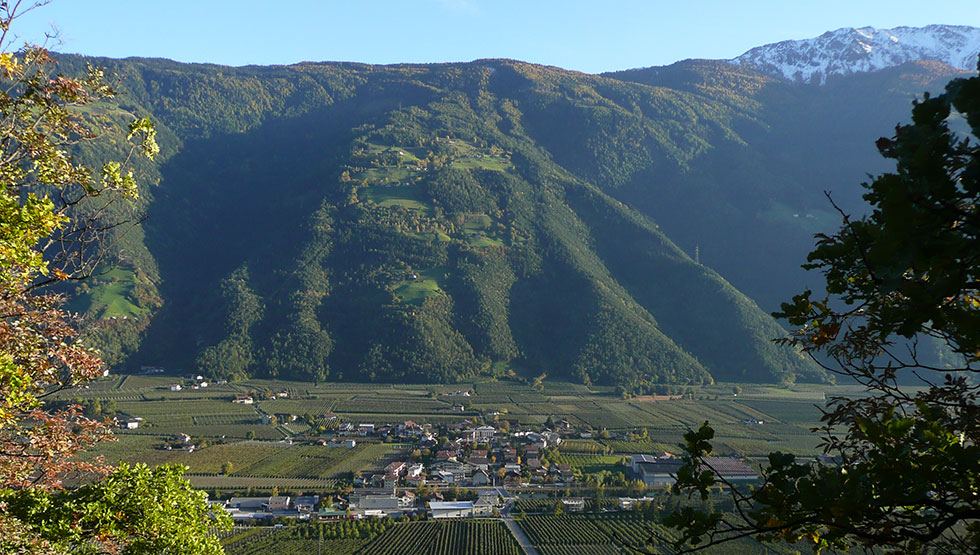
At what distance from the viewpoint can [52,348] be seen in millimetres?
6273

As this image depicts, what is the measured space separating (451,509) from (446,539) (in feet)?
20.4

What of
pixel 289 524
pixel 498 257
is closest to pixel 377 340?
pixel 498 257

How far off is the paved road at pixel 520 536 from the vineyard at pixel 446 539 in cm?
40

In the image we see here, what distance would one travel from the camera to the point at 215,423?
6531cm

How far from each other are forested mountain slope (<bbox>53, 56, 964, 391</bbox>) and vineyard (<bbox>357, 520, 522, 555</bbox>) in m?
51.4

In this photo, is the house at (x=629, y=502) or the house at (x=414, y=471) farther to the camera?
the house at (x=414, y=471)

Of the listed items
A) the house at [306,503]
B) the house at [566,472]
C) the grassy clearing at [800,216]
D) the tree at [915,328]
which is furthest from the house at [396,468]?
the grassy clearing at [800,216]

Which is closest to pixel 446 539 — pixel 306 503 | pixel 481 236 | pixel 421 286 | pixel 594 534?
pixel 594 534

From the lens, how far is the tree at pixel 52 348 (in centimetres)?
579

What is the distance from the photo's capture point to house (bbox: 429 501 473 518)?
4259cm

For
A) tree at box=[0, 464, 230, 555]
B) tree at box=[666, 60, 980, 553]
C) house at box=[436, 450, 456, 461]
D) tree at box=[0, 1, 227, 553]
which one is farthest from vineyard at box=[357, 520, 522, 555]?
tree at box=[666, 60, 980, 553]

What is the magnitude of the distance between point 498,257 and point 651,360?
35558 millimetres

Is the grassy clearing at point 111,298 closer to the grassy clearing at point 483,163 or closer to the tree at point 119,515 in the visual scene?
the grassy clearing at point 483,163

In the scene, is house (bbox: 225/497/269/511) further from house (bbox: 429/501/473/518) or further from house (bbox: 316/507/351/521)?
house (bbox: 429/501/473/518)
